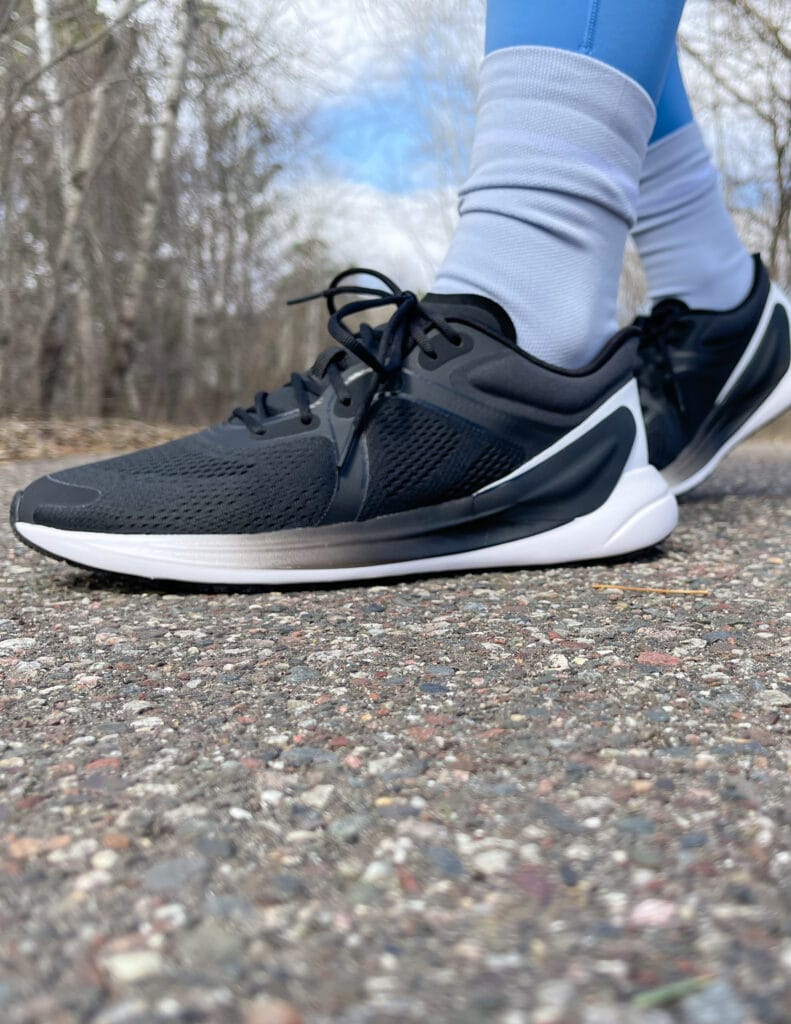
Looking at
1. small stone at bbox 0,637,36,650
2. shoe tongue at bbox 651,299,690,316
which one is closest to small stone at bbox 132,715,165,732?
small stone at bbox 0,637,36,650

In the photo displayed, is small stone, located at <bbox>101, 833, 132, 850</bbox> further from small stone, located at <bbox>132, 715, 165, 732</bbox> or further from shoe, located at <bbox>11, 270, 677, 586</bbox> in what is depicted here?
shoe, located at <bbox>11, 270, 677, 586</bbox>

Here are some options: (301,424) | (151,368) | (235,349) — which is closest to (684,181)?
Answer: (301,424)

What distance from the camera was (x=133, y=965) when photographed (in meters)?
0.39

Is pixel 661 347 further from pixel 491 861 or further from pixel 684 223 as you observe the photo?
pixel 491 861

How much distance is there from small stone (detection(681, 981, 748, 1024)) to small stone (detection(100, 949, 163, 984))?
0.76 feet

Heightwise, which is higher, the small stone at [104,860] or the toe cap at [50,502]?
the toe cap at [50,502]

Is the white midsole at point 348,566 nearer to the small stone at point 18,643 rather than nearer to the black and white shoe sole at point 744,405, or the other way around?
the small stone at point 18,643

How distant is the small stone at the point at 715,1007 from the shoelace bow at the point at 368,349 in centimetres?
84

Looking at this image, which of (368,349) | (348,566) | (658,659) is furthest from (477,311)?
(658,659)

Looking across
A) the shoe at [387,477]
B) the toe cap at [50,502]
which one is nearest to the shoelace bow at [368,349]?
the shoe at [387,477]

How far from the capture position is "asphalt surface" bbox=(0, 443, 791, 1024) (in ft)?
1.22

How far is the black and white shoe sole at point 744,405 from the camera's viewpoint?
1604mm

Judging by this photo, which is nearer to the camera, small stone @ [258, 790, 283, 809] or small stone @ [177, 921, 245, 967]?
small stone @ [177, 921, 245, 967]

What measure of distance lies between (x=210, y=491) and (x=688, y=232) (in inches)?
45.7
